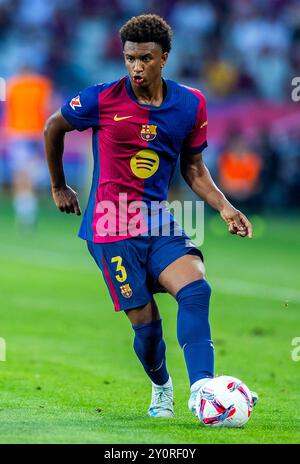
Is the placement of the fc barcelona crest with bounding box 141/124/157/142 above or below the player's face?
below

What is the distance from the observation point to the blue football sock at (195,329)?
646 cm

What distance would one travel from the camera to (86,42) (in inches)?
1099

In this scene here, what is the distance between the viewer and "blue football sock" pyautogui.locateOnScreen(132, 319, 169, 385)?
6.82m

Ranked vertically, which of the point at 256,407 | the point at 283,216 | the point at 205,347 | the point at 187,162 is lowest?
the point at 283,216

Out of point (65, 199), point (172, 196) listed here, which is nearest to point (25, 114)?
point (172, 196)

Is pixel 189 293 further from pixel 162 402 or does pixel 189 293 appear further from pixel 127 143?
pixel 127 143

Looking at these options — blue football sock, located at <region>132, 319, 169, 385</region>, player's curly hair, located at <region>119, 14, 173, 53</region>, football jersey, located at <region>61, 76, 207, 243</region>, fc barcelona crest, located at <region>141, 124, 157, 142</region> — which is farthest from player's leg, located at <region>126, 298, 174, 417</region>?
player's curly hair, located at <region>119, 14, 173, 53</region>

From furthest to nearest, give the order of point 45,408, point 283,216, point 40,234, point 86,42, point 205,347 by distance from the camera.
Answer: point 86,42
point 283,216
point 40,234
point 45,408
point 205,347

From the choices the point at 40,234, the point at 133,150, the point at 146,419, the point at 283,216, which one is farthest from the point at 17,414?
the point at 283,216

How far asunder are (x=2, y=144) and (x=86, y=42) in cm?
380

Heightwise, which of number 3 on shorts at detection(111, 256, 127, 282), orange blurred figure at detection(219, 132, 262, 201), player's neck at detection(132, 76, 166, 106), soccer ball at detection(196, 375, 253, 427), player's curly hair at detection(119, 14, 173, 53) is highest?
player's curly hair at detection(119, 14, 173, 53)

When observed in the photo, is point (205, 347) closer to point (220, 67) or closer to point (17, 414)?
point (17, 414)

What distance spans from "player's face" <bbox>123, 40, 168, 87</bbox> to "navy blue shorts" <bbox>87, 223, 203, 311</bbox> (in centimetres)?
97

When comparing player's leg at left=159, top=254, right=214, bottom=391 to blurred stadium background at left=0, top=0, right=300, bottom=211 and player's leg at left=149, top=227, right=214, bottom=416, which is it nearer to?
player's leg at left=149, top=227, right=214, bottom=416
